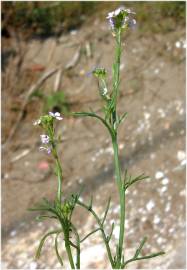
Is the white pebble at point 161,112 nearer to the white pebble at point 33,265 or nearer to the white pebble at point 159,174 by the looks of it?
the white pebble at point 159,174

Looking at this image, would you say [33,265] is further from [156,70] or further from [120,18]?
[120,18]

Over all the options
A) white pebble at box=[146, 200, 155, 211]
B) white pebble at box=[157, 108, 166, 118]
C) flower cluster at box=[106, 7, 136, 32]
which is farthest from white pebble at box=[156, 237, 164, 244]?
flower cluster at box=[106, 7, 136, 32]

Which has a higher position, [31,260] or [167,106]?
[167,106]

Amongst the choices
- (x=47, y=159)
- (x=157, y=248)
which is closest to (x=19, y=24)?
(x=47, y=159)

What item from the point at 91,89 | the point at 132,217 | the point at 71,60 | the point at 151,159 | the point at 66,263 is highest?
the point at 71,60

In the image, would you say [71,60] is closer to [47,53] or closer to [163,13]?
[47,53]

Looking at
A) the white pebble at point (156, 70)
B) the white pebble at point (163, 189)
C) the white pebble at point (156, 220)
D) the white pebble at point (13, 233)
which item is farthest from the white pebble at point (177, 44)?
the white pebble at point (13, 233)
